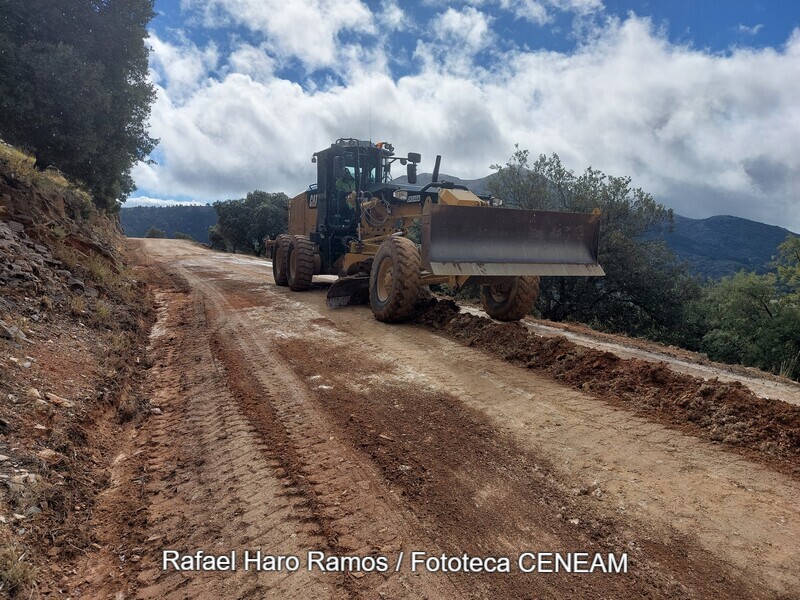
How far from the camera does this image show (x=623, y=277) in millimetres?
15234

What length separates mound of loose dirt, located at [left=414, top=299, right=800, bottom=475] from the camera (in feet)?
11.2

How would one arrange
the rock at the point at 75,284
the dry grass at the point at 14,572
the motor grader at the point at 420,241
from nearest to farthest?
the dry grass at the point at 14,572 → the rock at the point at 75,284 → the motor grader at the point at 420,241

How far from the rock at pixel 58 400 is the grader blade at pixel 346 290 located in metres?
5.77

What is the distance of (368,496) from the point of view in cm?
285

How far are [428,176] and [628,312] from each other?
380 inches

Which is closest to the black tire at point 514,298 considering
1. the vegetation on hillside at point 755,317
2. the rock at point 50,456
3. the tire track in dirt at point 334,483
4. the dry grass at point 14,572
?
the tire track in dirt at point 334,483

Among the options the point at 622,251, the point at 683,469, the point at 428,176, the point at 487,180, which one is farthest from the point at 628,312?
the point at 683,469

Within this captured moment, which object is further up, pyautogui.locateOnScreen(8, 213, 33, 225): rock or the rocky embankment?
pyautogui.locateOnScreen(8, 213, 33, 225): rock

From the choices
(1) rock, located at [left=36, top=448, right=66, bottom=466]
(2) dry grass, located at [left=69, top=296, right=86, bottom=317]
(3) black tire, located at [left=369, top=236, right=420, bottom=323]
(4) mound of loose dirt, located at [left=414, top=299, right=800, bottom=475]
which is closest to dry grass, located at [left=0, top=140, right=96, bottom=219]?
(2) dry grass, located at [left=69, top=296, right=86, bottom=317]

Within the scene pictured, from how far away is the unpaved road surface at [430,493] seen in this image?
2.21 metres

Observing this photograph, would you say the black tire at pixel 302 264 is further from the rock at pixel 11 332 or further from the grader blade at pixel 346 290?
the rock at pixel 11 332

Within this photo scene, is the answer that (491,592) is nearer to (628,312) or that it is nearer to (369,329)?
(369,329)

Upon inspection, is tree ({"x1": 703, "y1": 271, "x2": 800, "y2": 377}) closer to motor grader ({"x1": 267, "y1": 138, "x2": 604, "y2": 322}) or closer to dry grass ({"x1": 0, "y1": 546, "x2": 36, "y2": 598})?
motor grader ({"x1": 267, "y1": 138, "x2": 604, "y2": 322})

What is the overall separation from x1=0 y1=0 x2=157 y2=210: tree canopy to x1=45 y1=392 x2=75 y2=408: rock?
38.8 ft
